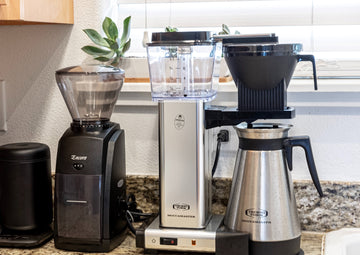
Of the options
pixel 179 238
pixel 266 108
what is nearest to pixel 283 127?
pixel 266 108

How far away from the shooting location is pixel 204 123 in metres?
1.25

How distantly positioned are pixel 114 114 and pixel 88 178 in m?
0.32

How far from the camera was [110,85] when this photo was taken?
1.37m

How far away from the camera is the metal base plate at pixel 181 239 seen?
1244 millimetres

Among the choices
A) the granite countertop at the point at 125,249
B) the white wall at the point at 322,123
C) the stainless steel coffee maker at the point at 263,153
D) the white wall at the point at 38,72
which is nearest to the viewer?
the stainless steel coffee maker at the point at 263,153

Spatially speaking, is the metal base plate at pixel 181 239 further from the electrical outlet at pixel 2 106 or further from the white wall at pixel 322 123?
the electrical outlet at pixel 2 106

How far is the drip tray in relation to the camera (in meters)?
1.34

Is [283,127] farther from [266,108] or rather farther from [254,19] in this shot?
[254,19]

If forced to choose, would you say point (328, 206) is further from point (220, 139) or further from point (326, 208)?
point (220, 139)

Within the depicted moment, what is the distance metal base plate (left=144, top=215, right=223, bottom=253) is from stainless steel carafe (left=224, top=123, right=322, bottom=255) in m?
0.06

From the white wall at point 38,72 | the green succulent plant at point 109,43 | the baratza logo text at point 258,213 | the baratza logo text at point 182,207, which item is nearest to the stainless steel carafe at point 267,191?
the baratza logo text at point 258,213

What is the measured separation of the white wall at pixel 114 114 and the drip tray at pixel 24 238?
280mm

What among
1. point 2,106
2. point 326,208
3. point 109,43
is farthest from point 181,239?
point 2,106

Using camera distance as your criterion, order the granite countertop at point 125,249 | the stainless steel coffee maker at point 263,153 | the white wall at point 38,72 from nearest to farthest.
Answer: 1. the stainless steel coffee maker at point 263,153
2. the granite countertop at point 125,249
3. the white wall at point 38,72
